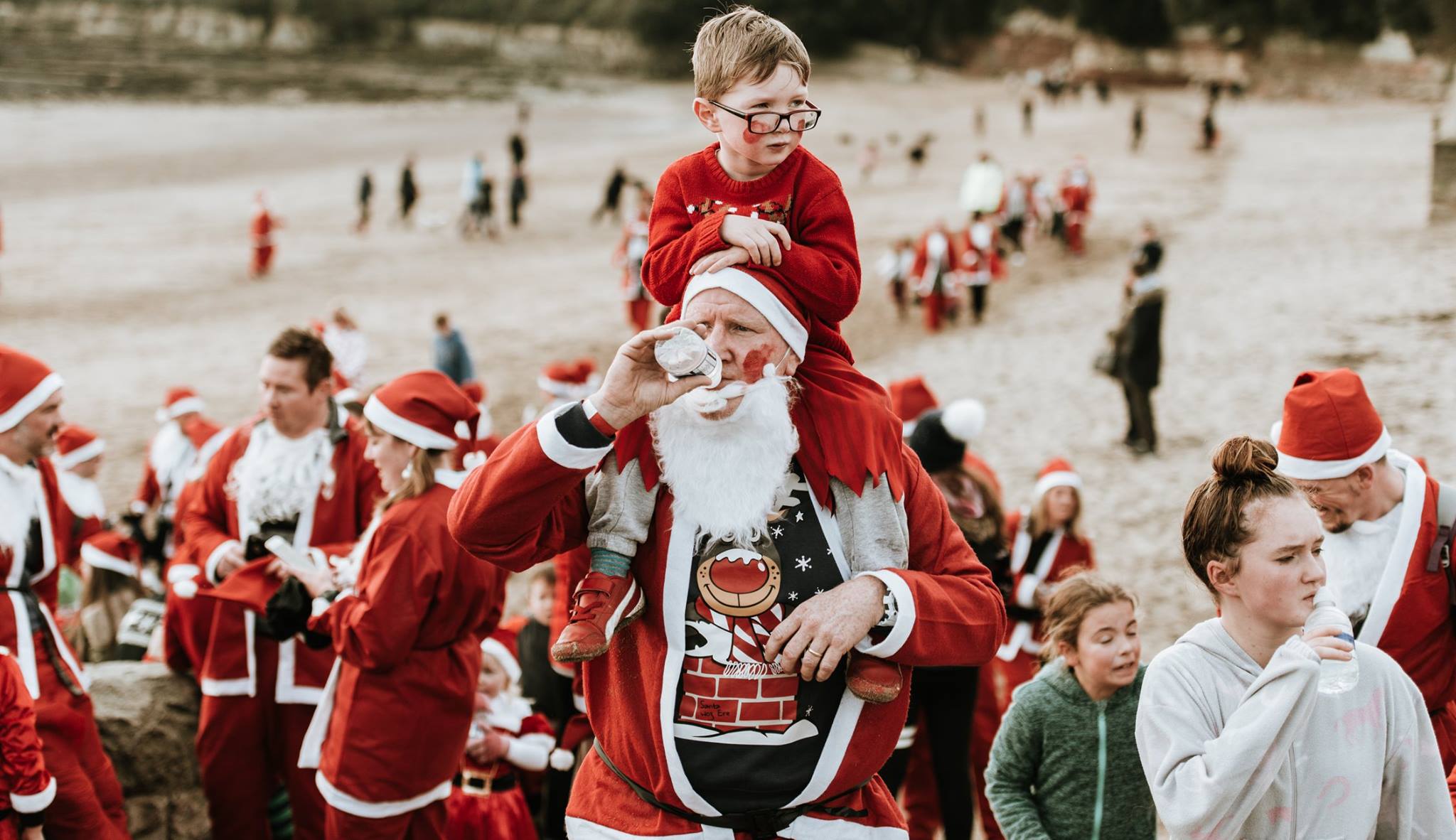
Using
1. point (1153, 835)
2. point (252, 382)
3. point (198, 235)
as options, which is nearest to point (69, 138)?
point (198, 235)

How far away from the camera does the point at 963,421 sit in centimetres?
502

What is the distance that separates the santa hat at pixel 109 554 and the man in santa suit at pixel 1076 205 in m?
18.7

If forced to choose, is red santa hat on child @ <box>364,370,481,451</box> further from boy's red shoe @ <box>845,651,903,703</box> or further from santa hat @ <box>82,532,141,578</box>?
santa hat @ <box>82,532,141,578</box>

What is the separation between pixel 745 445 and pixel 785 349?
0.21m

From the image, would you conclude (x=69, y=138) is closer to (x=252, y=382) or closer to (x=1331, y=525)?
(x=252, y=382)

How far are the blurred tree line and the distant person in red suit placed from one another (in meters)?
39.8

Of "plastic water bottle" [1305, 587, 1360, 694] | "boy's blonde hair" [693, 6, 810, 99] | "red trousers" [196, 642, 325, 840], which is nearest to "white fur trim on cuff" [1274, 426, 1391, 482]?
"plastic water bottle" [1305, 587, 1360, 694]

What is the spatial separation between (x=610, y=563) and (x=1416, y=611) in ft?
7.07

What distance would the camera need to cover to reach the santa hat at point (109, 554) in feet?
20.2

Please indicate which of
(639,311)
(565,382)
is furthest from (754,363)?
(639,311)

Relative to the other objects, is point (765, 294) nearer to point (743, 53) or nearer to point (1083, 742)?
point (743, 53)

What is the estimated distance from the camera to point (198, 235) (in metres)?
26.8

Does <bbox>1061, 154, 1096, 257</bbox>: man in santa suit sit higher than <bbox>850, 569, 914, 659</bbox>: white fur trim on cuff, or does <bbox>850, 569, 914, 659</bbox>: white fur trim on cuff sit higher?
<bbox>1061, 154, 1096, 257</bbox>: man in santa suit

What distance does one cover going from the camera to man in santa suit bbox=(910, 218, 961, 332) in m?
17.2
